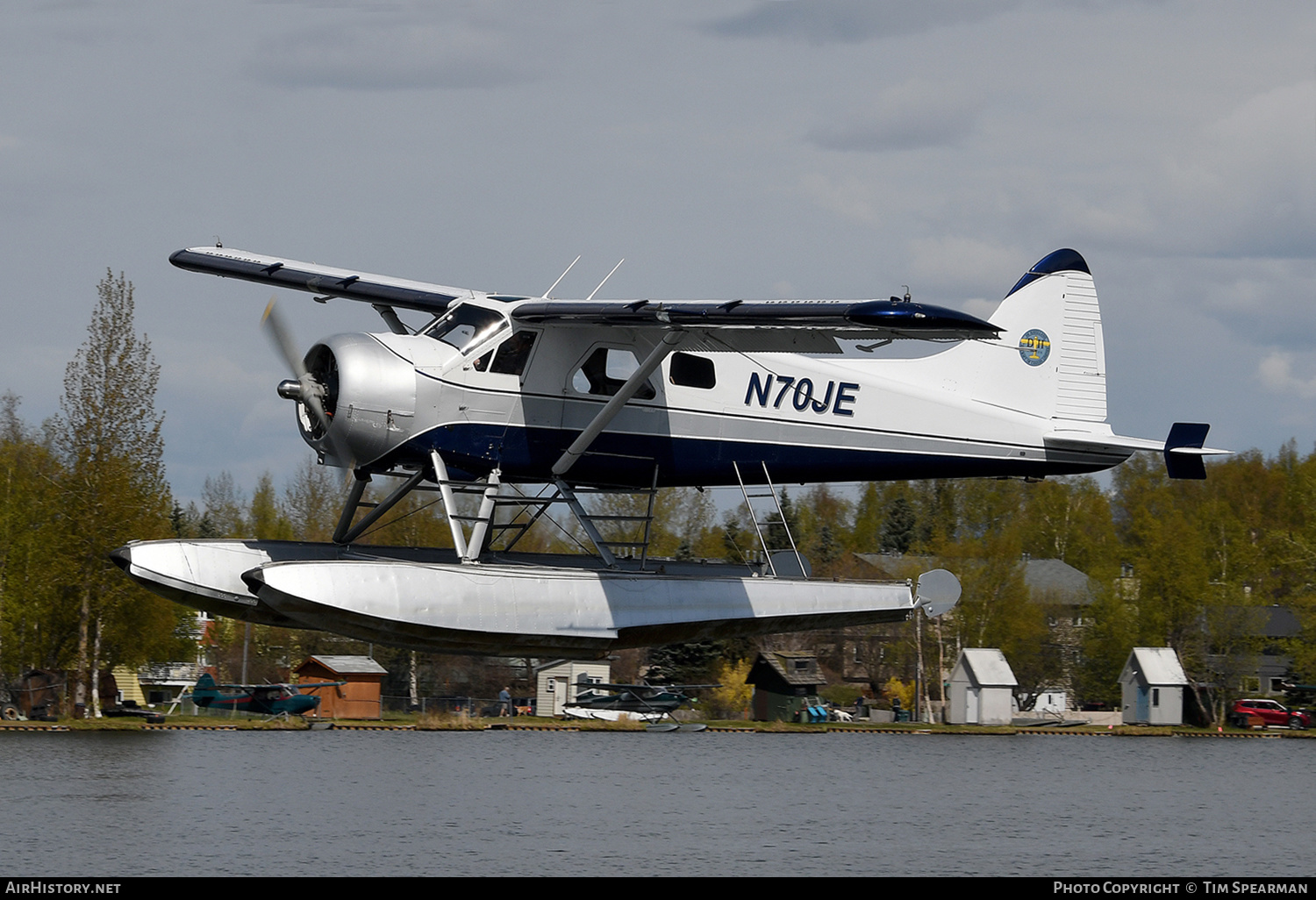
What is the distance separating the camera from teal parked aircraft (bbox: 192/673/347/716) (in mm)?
43062

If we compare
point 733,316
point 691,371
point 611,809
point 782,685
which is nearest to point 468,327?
point 691,371

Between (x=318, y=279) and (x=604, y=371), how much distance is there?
13.7ft

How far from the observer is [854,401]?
16406 millimetres

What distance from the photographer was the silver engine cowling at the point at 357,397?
45.5ft

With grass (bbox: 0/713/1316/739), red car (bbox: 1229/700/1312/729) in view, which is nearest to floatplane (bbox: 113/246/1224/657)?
grass (bbox: 0/713/1316/739)

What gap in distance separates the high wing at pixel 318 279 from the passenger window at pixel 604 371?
1.42m

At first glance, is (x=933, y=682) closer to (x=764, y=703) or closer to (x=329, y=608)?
(x=764, y=703)

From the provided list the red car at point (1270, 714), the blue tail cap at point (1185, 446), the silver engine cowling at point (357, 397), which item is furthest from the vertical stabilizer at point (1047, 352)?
the red car at point (1270, 714)

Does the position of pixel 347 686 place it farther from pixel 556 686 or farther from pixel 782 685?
pixel 782 685

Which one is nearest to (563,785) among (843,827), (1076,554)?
(843,827)

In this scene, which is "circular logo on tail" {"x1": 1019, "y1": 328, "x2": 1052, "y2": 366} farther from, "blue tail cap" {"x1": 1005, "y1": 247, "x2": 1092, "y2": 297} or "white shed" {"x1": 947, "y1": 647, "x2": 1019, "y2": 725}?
"white shed" {"x1": 947, "y1": 647, "x2": 1019, "y2": 725}

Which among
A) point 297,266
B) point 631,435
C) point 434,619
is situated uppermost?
point 297,266

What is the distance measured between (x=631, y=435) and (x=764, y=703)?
33.6m

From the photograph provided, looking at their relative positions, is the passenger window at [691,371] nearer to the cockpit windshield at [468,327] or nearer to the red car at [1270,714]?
the cockpit windshield at [468,327]
